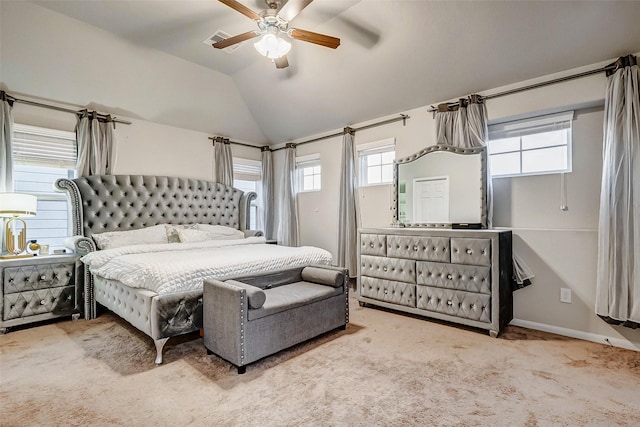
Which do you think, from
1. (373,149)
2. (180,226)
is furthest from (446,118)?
(180,226)

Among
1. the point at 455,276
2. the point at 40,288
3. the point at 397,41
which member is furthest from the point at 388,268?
the point at 40,288

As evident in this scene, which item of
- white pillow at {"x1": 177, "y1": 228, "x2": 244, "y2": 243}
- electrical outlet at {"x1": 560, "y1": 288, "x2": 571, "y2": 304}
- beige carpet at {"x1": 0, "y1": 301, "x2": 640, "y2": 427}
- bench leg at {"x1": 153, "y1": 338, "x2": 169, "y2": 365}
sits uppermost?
white pillow at {"x1": 177, "y1": 228, "x2": 244, "y2": 243}

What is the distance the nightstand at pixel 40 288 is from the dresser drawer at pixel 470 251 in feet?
13.6

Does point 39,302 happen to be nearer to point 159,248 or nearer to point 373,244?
point 159,248

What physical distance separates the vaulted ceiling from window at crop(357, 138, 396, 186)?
437 mm

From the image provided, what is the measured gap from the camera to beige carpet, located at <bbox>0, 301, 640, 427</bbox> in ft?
5.98

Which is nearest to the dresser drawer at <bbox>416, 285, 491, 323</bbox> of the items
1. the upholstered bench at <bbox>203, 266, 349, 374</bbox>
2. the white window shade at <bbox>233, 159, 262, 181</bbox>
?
the upholstered bench at <bbox>203, 266, 349, 374</bbox>

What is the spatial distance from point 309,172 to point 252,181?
47.8 inches

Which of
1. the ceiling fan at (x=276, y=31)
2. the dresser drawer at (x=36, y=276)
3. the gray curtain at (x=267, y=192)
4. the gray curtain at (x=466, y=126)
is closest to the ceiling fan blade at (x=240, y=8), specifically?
the ceiling fan at (x=276, y=31)

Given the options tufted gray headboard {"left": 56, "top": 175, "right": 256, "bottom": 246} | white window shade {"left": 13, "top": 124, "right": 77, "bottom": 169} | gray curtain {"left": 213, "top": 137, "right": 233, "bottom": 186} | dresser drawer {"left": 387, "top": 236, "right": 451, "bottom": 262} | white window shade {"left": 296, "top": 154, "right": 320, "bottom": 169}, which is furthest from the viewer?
white window shade {"left": 296, "top": 154, "right": 320, "bottom": 169}

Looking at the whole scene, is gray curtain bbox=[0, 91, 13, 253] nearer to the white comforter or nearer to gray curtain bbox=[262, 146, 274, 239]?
the white comforter

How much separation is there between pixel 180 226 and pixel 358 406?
3.64 metres

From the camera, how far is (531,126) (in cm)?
335

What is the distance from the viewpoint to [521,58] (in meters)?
3.11
